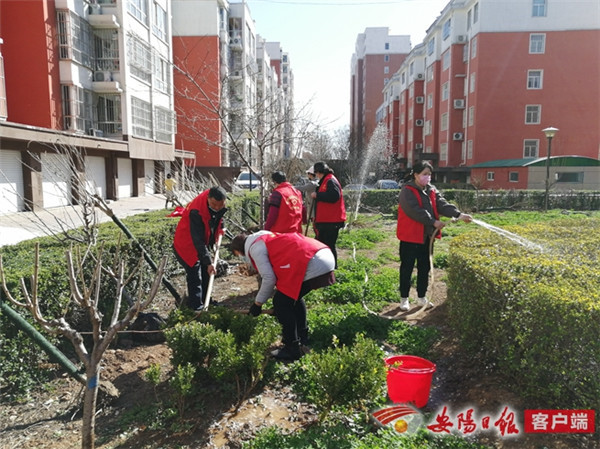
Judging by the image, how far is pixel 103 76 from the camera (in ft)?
70.9

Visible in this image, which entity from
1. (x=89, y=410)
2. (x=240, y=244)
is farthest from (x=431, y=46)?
(x=89, y=410)

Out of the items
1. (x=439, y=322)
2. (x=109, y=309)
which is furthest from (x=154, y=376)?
(x=439, y=322)

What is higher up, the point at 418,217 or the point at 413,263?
the point at 418,217

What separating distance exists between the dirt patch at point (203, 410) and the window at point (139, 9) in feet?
79.4

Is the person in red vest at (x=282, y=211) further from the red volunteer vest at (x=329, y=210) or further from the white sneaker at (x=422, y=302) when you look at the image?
→ the white sneaker at (x=422, y=302)

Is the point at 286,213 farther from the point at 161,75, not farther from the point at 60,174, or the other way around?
the point at 161,75

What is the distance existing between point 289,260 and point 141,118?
23938mm

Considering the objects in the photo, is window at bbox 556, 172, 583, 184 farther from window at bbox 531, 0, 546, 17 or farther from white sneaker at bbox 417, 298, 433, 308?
white sneaker at bbox 417, 298, 433, 308

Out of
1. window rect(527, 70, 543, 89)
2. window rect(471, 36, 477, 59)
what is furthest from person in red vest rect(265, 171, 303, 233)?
window rect(527, 70, 543, 89)

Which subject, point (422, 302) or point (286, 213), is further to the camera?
point (286, 213)

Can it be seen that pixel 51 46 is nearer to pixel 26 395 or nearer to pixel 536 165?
pixel 26 395

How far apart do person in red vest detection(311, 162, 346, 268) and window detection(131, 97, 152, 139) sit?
20077 mm

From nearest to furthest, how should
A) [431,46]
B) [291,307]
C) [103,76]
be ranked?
[291,307] → [103,76] → [431,46]

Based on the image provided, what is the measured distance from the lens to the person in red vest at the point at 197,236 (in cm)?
444
